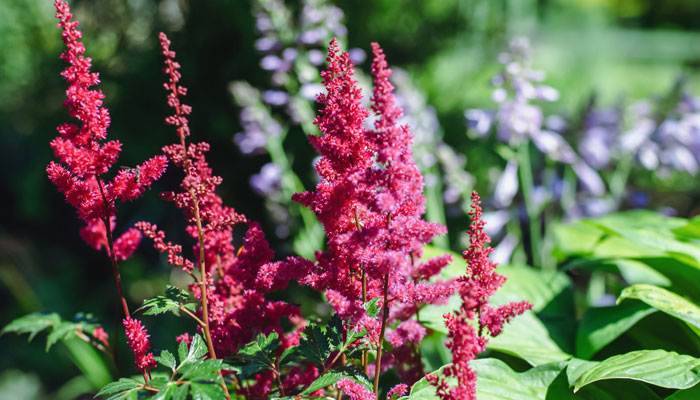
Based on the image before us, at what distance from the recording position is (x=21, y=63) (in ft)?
15.5

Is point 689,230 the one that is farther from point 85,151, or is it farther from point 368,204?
point 85,151

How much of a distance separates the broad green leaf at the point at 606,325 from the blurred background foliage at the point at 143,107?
5.46ft

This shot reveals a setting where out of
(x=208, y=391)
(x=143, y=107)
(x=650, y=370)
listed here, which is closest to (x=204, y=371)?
(x=208, y=391)

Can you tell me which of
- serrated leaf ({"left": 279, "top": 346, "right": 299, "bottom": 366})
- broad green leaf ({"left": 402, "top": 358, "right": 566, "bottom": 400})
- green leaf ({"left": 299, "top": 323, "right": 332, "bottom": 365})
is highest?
green leaf ({"left": 299, "top": 323, "right": 332, "bottom": 365})

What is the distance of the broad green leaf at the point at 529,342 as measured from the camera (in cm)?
124

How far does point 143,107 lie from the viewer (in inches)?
148

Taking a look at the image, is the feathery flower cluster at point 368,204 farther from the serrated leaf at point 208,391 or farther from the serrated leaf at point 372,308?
the serrated leaf at point 208,391

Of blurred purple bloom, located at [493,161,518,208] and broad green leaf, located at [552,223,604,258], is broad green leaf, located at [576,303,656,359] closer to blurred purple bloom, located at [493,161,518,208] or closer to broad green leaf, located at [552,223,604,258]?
broad green leaf, located at [552,223,604,258]

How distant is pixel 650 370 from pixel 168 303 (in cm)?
85

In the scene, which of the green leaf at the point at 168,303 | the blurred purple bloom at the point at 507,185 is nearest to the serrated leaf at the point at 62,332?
the green leaf at the point at 168,303

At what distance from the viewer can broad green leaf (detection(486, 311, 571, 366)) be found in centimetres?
124

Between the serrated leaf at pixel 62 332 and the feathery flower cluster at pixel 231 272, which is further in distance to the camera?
the serrated leaf at pixel 62 332

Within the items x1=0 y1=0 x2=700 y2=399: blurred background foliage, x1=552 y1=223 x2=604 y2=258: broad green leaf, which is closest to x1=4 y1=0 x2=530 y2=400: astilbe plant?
x1=552 y1=223 x2=604 y2=258: broad green leaf

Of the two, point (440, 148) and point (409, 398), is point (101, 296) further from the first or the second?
point (409, 398)
